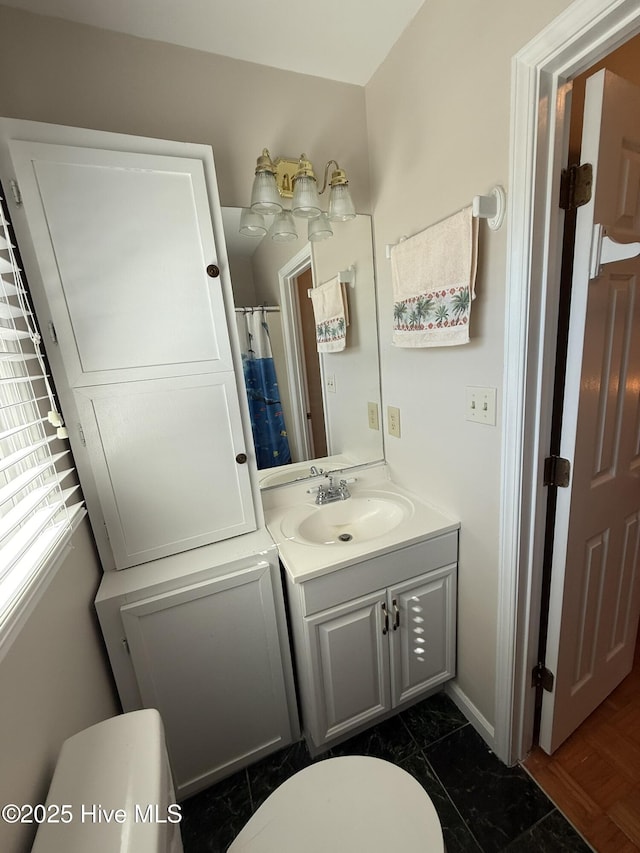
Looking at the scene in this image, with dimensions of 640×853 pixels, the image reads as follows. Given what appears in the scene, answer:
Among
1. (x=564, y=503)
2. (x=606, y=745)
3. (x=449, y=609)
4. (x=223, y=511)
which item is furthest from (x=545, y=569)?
(x=223, y=511)

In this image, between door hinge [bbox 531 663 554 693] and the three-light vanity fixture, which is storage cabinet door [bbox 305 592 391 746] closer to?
door hinge [bbox 531 663 554 693]

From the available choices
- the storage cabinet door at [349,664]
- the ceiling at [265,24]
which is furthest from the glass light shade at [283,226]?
the storage cabinet door at [349,664]

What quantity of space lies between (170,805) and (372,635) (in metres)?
0.72

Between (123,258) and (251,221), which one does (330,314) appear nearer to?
(251,221)

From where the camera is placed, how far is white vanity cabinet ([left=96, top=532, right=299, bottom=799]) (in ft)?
3.47

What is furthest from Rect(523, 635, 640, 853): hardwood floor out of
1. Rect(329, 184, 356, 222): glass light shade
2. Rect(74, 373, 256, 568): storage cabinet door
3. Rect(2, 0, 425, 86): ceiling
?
Rect(2, 0, 425, 86): ceiling

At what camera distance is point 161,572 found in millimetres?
1122

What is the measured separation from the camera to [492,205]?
93 cm

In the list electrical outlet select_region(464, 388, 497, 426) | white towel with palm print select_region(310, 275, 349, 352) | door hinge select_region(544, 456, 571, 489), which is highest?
white towel with palm print select_region(310, 275, 349, 352)

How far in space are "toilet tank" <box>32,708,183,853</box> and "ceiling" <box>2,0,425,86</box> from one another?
181 centimetres

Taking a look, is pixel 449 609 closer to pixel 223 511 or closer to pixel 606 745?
pixel 606 745

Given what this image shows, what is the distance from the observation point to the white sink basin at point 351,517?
1418 millimetres

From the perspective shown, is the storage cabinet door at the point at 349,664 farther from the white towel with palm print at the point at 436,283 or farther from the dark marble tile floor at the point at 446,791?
the white towel with palm print at the point at 436,283

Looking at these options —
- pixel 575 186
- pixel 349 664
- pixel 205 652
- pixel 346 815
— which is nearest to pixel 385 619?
pixel 349 664
